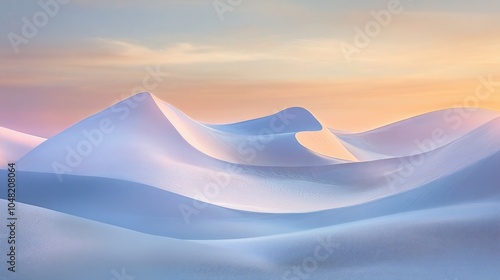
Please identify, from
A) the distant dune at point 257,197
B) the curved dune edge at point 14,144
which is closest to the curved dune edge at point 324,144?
the distant dune at point 257,197

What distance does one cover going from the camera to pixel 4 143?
24.9 feet

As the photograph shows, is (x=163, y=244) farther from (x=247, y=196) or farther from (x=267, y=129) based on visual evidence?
(x=267, y=129)

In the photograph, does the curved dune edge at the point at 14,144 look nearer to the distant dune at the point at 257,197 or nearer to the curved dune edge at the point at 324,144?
the distant dune at the point at 257,197

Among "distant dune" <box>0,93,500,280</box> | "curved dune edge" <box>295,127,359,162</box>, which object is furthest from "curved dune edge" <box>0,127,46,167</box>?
"curved dune edge" <box>295,127,359,162</box>

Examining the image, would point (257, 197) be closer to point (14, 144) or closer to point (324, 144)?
point (324, 144)

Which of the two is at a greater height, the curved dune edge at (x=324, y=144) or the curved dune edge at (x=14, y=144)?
the curved dune edge at (x=324, y=144)

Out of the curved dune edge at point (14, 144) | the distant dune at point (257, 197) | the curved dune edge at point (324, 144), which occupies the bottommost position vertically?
the distant dune at point (257, 197)

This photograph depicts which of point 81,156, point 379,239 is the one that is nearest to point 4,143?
point 81,156

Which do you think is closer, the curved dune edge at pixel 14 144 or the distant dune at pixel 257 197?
the distant dune at pixel 257 197

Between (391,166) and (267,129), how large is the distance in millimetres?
1650

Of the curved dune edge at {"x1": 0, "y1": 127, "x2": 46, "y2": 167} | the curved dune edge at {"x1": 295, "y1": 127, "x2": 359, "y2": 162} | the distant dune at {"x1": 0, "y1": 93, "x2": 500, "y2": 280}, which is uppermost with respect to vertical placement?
the curved dune edge at {"x1": 295, "y1": 127, "x2": 359, "y2": 162}

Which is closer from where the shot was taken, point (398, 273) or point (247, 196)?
point (398, 273)

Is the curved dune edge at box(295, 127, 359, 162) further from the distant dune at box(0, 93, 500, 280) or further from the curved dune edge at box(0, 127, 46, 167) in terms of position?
the curved dune edge at box(0, 127, 46, 167)

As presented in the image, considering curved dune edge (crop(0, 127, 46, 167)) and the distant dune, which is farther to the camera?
curved dune edge (crop(0, 127, 46, 167))
